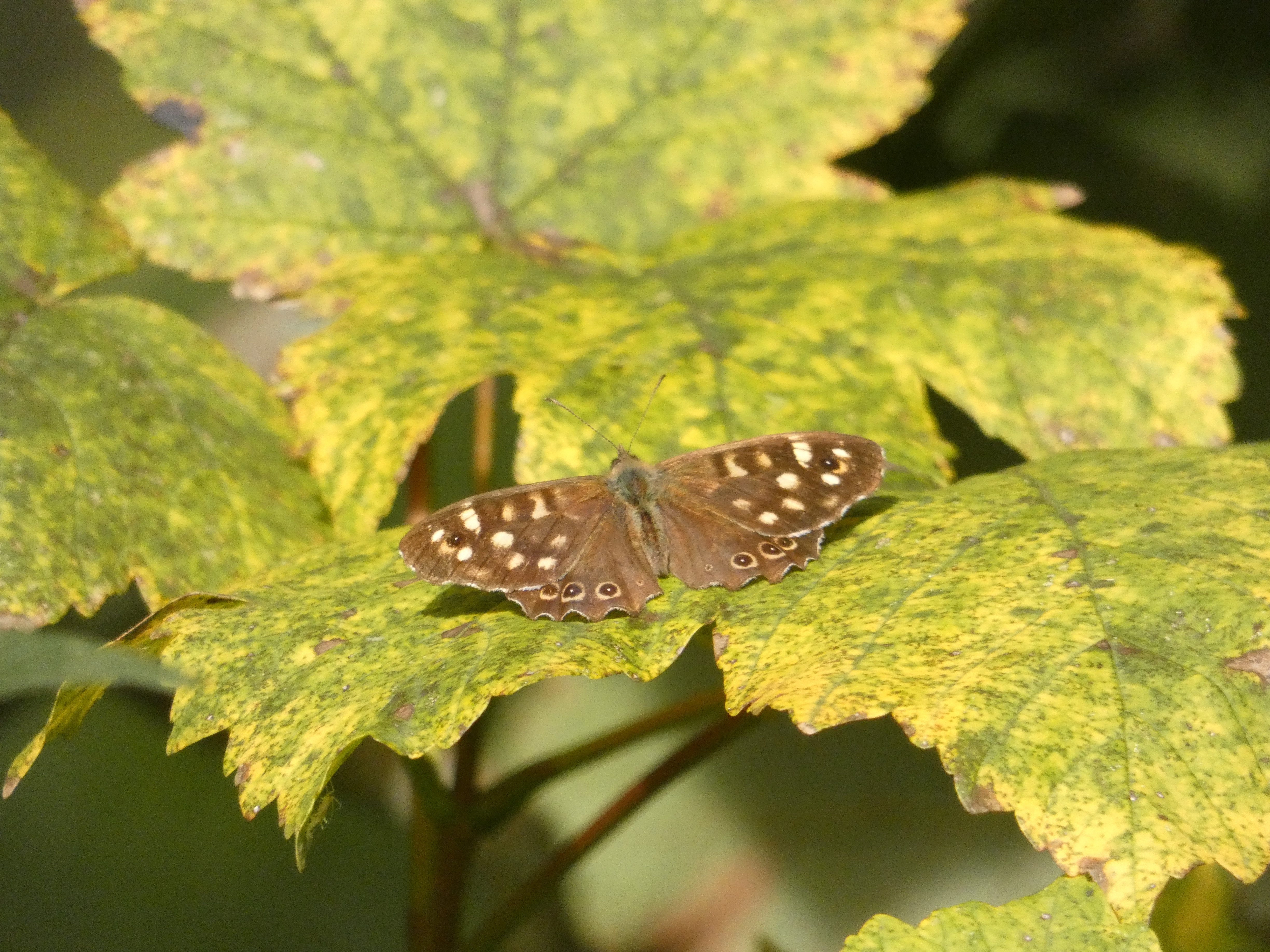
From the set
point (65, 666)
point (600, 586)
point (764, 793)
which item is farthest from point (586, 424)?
point (764, 793)

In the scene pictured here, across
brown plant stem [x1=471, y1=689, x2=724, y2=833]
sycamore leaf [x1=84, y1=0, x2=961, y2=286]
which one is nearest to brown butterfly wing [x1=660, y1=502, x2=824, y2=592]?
brown plant stem [x1=471, y1=689, x2=724, y2=833]

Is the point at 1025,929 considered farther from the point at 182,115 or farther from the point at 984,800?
the point at 182,115

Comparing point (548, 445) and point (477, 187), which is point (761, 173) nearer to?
point (477, 187)

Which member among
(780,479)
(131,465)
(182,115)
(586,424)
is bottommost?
(780,479)

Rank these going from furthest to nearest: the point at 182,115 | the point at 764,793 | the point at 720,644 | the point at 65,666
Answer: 1. the point at 764,793
2. the point at 182,115
3. the point at 720,644
4. the point at 65,666

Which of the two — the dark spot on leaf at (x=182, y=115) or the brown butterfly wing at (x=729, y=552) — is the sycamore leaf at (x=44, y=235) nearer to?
the dark spot on leaf at (x=182, y=115)
